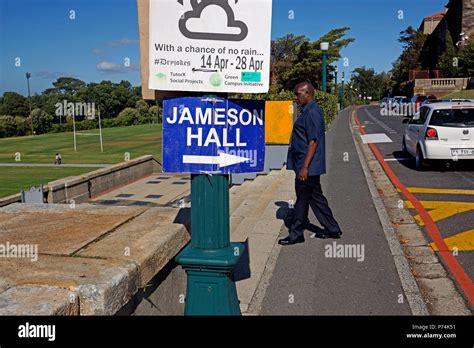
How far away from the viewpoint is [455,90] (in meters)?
54.8

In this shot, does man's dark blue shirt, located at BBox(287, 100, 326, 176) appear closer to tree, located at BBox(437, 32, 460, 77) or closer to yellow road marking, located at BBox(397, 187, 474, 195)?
yellow road marking, located at BBox(397, 187, 474, 195)

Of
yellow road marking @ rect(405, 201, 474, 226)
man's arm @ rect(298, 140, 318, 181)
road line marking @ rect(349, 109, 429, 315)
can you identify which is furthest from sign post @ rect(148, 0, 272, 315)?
yellow road marking @ rect(405, 201, 474, 226)

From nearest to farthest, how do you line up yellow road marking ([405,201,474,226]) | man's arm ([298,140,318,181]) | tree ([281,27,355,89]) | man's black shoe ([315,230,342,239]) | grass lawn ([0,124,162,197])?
man's arm ([298,140,318,181]) < man's black shoe ([315,230,342,239]) < yellow road marking ([405,201,474,226]) < grass lawn ([0,124,162,197]) < tree ([281,27,355,89])

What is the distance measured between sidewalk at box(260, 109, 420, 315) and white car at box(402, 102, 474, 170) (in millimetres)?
4194

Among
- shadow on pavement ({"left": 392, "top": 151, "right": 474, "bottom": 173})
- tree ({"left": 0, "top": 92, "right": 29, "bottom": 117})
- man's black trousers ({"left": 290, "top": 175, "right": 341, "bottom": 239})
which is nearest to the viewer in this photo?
man's black trousers ({"left": 290, "top": 175, "right": 341, "bottom": 239})

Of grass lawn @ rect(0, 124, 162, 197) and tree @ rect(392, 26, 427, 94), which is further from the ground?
tree @ rect(392, 26, 427, 94)

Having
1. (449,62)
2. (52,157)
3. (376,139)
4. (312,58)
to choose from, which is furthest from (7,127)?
(376,139)

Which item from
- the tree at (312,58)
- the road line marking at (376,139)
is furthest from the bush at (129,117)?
the road line marking at (376,139)

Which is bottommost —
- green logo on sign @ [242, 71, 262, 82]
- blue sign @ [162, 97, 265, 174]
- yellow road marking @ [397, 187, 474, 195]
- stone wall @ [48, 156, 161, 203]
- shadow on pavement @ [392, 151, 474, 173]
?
stone wall @ [48, 156, 161, 203]

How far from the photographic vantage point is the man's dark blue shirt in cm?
538

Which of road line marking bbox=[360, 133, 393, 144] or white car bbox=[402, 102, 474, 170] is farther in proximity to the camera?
road line marking bbox=[360, 133, 393, 144]

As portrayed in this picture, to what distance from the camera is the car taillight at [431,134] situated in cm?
1086

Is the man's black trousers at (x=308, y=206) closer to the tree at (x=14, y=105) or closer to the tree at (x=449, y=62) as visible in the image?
the tree at (x=449, y=62)
